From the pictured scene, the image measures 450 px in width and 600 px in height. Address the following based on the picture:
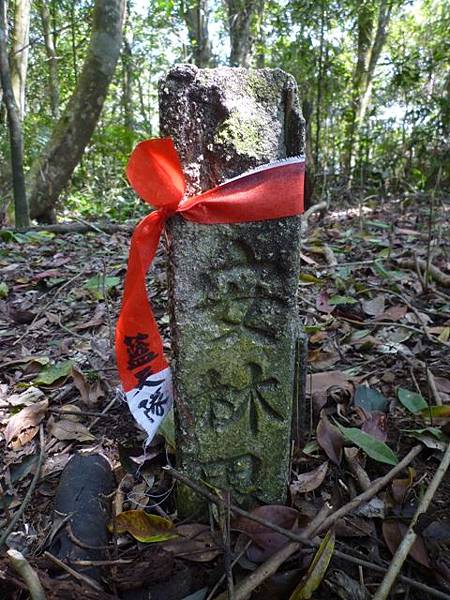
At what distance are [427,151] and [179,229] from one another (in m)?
5.31

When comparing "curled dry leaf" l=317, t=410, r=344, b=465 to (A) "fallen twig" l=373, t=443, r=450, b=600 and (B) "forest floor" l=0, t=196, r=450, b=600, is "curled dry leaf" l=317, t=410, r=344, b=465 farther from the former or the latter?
(A) "fallen twig" l=373, t=443, r=450, b=600

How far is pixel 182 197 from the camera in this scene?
101cm

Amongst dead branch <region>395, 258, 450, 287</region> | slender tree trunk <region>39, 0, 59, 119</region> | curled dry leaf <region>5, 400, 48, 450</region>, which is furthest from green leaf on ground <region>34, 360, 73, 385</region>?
slender tree trunk <region>39, 0, 59, 119</region>

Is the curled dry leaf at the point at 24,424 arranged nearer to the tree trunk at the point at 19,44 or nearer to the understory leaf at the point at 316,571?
the understory leaf at the point at 316,571

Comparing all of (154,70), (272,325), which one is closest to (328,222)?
(272,325)

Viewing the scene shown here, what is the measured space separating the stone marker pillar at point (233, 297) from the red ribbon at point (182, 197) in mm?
33

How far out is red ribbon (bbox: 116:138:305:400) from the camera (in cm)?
99

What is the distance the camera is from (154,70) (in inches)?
432

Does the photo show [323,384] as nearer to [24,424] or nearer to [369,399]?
[369,399]

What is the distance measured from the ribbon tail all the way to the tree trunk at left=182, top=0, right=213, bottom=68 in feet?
21.5

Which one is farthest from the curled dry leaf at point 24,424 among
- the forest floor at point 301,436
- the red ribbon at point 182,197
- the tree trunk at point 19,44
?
the tree trunk at point 19,44

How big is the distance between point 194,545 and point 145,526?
12cm

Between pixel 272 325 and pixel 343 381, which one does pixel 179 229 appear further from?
pixel 343 381

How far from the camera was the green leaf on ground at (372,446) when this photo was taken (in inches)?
51.6
